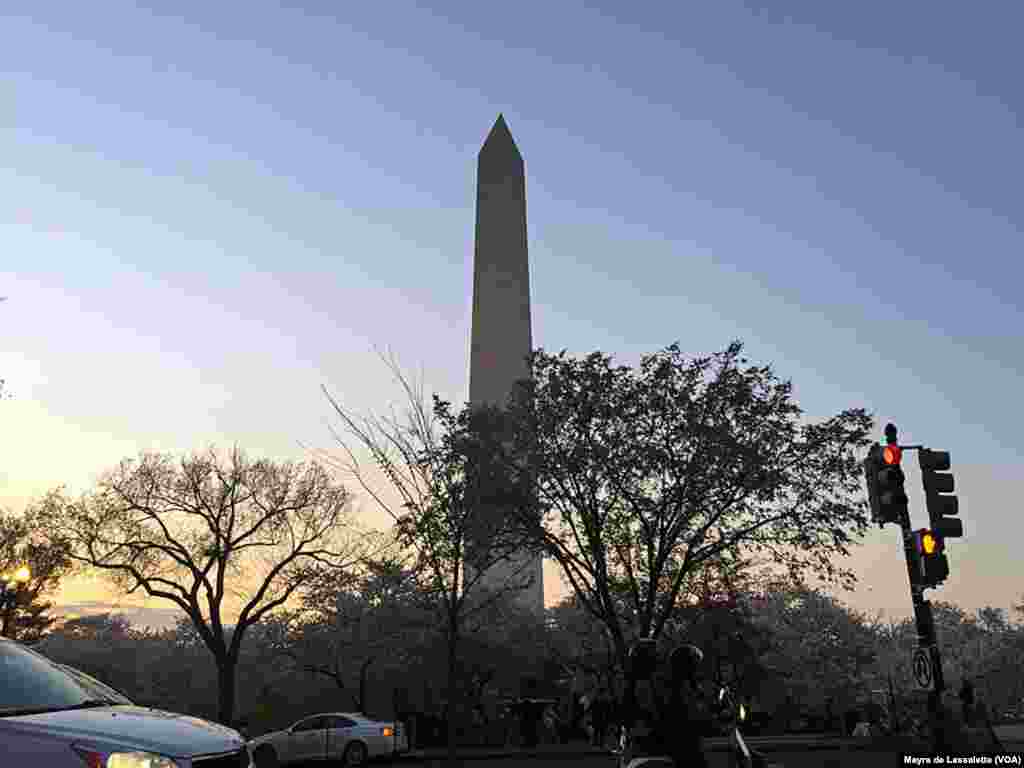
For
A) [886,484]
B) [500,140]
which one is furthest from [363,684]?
[886,484]

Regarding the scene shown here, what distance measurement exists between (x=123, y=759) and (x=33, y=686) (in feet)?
4.41

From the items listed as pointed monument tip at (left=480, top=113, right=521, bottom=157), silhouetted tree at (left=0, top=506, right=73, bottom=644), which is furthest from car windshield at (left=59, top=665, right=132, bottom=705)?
pointed monument tip at (left=480, top=113, right=521, bottom=157)

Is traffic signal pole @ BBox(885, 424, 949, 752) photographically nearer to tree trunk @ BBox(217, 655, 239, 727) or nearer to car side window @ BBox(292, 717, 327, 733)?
car side window @ BBox(292, 717, 327, 733)

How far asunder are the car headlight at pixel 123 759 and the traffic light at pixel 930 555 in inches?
346

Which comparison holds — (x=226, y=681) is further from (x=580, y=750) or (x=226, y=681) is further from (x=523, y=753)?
(x=580, y=750)

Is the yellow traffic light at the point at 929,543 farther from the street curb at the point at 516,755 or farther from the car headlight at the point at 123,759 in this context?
the street curb at the point at 516,755

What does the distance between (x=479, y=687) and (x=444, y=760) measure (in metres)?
19.1

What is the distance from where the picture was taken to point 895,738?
2059 cm

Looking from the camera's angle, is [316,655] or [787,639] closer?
[316,655]

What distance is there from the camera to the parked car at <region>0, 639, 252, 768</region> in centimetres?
416

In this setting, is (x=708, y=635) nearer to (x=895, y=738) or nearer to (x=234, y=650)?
(x=895, y=738)

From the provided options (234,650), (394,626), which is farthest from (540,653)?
(234,650)

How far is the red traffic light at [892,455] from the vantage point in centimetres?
1123

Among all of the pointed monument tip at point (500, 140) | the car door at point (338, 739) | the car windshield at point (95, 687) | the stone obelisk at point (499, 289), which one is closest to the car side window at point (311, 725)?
the car door at point (338, 739)
